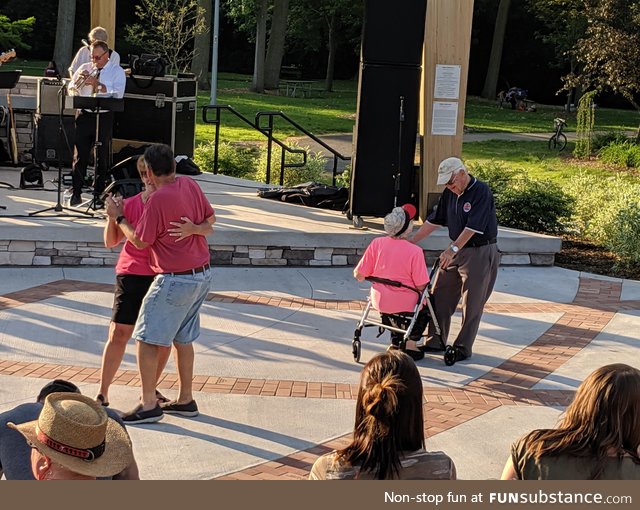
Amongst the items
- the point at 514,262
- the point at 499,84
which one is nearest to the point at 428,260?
the point at 514,262

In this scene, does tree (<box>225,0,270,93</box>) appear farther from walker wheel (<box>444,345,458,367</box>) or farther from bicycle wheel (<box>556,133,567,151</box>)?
walker wheel (<box>444,345,458,367</box>)

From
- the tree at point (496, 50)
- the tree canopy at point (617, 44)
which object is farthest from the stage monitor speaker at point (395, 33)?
the tree at point (496, 50)

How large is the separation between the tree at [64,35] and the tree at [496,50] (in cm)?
1715

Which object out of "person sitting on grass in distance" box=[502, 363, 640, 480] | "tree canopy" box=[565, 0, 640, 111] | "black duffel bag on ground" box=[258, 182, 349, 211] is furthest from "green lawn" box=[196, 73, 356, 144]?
"person sitting on grass in distance" box=[502, 363, 640, 480]

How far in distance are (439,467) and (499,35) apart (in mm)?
40828

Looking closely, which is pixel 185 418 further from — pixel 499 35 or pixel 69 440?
pixel 499 35

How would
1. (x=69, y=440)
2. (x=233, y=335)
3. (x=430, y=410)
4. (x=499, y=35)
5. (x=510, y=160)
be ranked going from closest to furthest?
(x=69, y=440) → (x=430, y=410) → (x=233, y=335) → (x=510, y=160) → (x=499, y=35)

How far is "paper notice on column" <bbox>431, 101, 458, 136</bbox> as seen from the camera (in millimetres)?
11195

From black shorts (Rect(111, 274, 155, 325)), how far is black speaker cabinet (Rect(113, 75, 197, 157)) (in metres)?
7.74

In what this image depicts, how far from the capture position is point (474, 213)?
25.3 feet

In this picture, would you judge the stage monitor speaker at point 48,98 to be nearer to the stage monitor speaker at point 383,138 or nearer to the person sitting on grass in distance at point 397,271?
the stage monitor speaker at point 383,138

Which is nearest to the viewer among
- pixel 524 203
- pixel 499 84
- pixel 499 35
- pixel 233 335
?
pixel 233 335

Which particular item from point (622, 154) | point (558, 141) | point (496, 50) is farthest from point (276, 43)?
point (622, 154)

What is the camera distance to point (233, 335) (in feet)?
27.5
